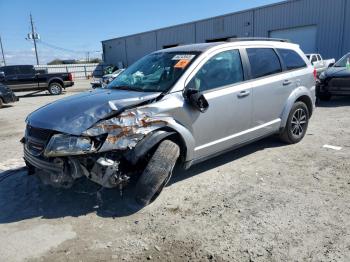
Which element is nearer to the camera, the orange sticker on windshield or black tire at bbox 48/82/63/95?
the orange sticker on windshield

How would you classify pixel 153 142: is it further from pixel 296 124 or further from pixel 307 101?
pixel 307 101

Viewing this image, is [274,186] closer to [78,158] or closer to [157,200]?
[157,200]

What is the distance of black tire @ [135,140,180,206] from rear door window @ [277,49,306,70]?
2.98 metres

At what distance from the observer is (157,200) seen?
4.07m

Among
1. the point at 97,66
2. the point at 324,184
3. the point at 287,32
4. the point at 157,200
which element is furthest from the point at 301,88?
the point at 97,66

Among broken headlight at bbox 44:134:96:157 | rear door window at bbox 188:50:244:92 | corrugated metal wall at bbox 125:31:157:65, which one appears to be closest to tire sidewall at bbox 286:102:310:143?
rear door window at bbox 188:50:244:92

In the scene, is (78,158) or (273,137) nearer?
(78,158)

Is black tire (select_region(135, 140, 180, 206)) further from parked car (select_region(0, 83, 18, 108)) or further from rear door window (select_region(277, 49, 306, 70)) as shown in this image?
parked car (select_region(0, 83, 18, 108))

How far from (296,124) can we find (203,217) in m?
3.20

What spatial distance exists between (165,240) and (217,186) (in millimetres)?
1349

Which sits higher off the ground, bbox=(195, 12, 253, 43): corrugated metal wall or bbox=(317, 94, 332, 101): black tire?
bbox=(195, 12, 253, 43): corrugated metal wall

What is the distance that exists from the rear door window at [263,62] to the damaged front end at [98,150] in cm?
201

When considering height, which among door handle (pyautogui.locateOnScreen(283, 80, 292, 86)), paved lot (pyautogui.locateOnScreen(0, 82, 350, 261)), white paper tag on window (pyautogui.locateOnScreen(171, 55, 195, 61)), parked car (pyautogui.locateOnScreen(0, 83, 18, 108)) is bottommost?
paved lot (pyautogui.locateOnScreen(0, 82, 350, 261))

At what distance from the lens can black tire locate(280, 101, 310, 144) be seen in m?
5.78
